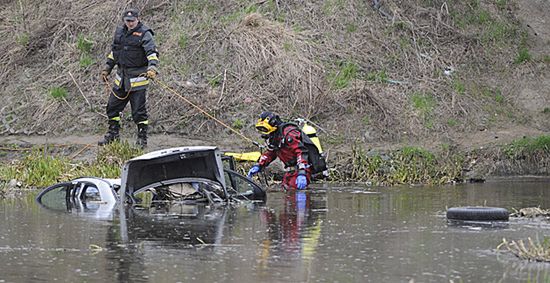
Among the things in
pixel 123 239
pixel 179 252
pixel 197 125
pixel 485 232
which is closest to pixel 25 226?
pixel 123 239

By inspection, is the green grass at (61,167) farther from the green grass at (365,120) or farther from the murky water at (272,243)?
the green grass at (365,120)

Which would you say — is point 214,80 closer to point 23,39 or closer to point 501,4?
point 23,39

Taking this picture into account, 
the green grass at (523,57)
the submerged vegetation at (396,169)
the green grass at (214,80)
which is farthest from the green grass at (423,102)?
the green grass at (214,80)

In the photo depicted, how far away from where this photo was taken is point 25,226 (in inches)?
520

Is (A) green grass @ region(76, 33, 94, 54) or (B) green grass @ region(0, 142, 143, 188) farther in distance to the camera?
(A) green grass @ region(76, 33, 94, 54)

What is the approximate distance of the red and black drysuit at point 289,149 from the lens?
16766 mm

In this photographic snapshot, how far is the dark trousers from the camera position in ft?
64.1

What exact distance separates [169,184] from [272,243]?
363 centimetres

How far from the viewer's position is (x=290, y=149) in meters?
16.9

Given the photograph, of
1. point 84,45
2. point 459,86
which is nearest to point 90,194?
point 84,45

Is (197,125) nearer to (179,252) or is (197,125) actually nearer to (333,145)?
(333,145)

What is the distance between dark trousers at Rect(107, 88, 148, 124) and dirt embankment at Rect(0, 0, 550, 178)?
1292 mm

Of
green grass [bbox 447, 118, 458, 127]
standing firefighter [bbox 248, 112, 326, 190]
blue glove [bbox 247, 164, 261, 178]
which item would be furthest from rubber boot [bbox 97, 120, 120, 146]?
green grass [bbox 447, 118, 458, 127]

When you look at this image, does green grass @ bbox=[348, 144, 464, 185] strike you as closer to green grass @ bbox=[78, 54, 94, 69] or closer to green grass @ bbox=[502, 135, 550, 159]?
green grass @ bbox=[502, 135, 550, 159]
